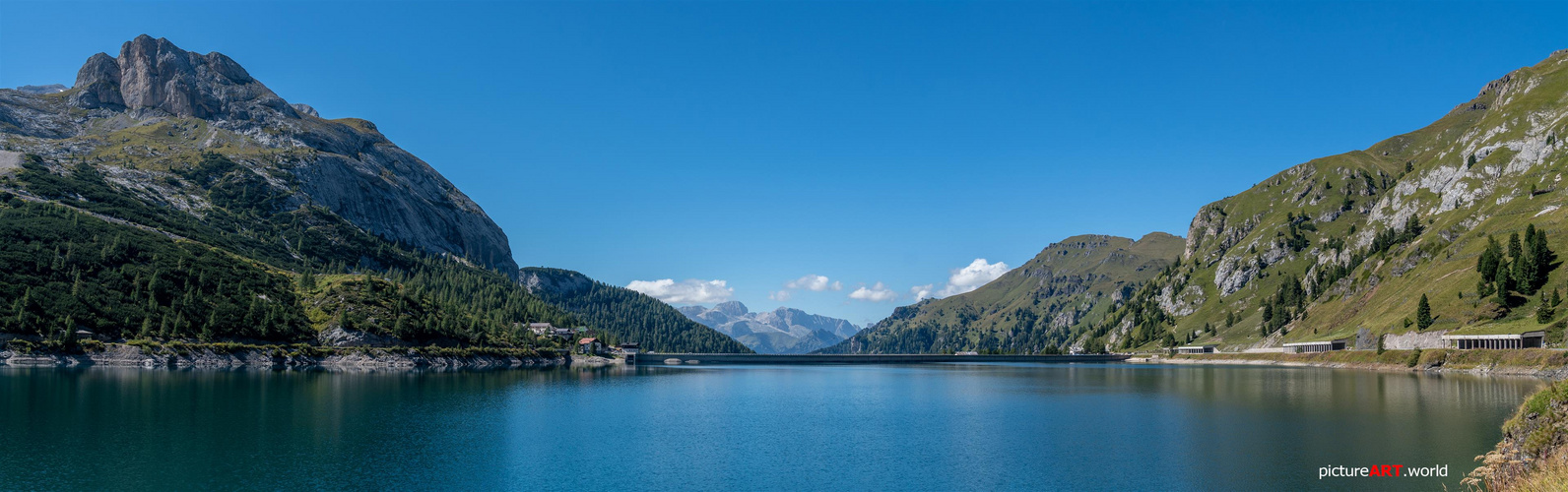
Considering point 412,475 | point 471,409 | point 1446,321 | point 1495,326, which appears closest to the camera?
point 412,475

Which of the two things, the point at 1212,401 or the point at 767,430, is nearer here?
the point at 767,430

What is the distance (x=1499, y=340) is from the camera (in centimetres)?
13575

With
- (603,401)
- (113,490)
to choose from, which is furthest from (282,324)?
(113,490)

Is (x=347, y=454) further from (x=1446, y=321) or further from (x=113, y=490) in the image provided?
(x=1446, y=321)

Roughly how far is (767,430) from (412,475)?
30.9 m

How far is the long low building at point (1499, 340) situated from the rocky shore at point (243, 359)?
19492 centimetres

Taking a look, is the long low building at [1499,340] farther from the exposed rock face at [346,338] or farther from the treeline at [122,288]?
the treeline at [122,288]

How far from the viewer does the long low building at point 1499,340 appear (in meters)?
128

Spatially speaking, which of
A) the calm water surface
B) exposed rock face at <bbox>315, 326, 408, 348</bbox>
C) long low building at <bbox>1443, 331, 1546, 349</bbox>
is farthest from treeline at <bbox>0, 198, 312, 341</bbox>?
long low building at <bbox>1443, 331, 1546, 349</bbox>

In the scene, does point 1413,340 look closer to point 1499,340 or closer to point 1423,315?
point 1423,315

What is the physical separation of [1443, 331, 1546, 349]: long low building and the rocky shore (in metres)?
195

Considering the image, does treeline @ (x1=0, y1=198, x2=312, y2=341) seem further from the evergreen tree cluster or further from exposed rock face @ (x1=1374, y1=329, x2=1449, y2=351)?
the evergreen tree cluster

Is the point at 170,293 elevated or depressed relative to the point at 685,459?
elevated

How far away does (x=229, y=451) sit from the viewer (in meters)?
51.1
